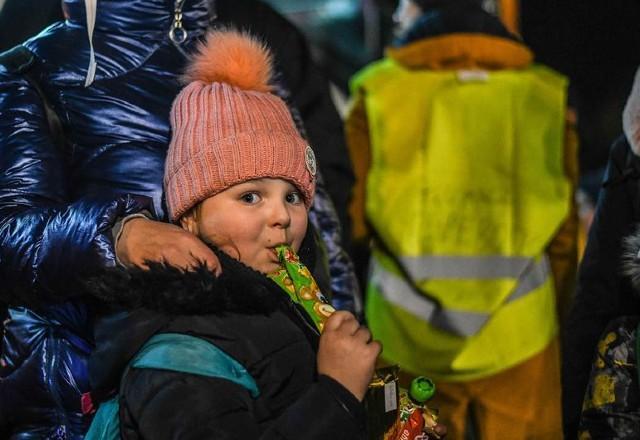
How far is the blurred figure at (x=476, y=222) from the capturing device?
3471 mm

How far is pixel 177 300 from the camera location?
6.34 ft

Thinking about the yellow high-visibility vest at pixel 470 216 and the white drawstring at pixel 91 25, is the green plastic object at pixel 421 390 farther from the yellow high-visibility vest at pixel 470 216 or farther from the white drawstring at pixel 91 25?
the yellow high-visibility vest at pixel 470 216

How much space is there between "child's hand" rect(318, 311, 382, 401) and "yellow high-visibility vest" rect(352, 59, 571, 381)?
61.9 inches

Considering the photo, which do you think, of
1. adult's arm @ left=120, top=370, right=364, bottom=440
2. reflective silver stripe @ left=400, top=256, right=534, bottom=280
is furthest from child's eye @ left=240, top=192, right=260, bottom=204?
reflective silver stripe @ left=400, top=256, right=534, bottom=280

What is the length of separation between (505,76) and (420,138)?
325 mm

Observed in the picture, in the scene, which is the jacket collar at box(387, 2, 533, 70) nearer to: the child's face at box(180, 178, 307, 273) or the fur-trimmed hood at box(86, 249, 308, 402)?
the child's face at box(180, 178, 307, 273)

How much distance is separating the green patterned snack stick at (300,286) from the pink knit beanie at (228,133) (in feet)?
0.51

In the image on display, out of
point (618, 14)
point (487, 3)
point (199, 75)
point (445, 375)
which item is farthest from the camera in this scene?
point (618, 14)

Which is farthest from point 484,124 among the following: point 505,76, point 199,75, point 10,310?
point 10,310

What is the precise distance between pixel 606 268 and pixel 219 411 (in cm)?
104

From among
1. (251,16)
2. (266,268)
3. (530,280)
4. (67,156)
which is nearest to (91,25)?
(67,156)

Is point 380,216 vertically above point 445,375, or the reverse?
point 380,216

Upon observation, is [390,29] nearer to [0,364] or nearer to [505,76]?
[505,76]

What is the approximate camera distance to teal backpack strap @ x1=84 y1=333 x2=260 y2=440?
1866 mm
